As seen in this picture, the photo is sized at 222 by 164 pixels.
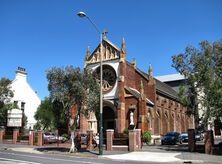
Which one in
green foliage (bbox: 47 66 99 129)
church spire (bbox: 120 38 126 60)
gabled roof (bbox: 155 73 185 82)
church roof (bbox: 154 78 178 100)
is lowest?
green foliage (bbox: 47 66 99 129)

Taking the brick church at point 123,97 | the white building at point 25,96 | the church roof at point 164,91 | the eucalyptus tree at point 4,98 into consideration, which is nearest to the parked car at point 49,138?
the brick church at point 123,97

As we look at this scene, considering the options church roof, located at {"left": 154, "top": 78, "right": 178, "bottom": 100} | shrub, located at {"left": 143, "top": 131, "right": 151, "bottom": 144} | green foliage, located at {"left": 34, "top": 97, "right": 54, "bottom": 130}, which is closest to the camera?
shrub, located at {"left": 143, "top": 131, "right": 151, "bottom": 144}

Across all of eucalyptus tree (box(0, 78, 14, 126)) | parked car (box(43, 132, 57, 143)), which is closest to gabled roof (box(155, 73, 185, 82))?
eucalyptus tree (box(0, 78, 14, 126))

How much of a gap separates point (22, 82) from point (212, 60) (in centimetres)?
3869

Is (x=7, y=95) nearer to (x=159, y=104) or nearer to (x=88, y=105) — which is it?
(x=88, y=105)

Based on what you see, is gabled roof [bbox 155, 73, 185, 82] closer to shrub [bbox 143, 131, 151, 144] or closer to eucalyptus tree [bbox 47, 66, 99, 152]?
shrub [bbox 143, 131, 151, 144]

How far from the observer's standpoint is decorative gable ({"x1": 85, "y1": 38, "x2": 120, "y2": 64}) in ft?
148

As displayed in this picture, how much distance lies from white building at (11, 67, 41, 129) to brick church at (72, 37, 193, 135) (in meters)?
15.6

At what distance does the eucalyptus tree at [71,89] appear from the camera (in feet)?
81.9

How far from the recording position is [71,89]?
25.0 m

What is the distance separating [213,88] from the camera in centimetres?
2347

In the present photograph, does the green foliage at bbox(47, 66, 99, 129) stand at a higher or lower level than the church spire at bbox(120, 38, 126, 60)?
lower

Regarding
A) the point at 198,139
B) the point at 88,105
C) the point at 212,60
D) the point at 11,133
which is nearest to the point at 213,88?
the point at 212,60

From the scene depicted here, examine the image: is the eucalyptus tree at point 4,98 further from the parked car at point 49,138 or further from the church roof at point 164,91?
the church roof at point 164,91
